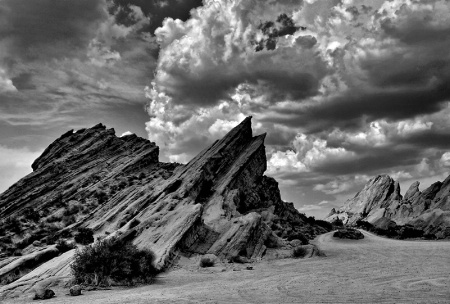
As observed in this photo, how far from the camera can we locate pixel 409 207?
128000mm

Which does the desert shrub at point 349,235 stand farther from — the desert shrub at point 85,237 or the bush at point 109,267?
the bush at point 109,267

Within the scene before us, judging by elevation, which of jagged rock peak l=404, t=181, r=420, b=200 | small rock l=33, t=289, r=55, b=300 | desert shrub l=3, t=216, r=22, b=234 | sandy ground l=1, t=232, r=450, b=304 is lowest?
sandy ground l=1, t=232, r=450, b=304

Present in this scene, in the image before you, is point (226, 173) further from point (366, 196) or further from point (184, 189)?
point (366, 196)

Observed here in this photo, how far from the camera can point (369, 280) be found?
102 ft

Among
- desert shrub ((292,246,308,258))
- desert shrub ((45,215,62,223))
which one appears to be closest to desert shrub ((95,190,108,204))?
desert shrub ((45,215,62,223))

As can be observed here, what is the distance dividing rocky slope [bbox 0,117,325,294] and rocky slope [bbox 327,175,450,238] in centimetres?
3140

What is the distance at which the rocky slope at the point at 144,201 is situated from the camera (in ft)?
153

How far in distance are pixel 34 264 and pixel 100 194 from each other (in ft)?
106

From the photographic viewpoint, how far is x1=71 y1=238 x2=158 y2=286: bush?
3419 cm

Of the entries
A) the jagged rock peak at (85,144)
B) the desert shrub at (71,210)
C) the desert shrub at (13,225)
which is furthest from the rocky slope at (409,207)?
the desert shrub at (13,225)

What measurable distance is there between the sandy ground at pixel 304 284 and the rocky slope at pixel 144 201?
6.22 metres

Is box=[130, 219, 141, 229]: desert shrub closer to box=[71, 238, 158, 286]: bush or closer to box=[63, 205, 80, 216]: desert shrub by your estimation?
box=[71, 238, 158, 286]: bush

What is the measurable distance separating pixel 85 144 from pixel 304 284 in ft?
246

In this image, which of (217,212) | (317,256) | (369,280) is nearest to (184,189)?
(217,212)
